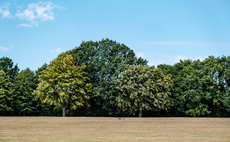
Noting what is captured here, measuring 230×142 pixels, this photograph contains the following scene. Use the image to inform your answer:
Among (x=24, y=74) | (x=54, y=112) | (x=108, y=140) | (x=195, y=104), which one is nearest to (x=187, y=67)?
(x=195, y=104)

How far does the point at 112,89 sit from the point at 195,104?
21130mm

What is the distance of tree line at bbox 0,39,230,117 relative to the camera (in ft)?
207

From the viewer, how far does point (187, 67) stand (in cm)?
7500

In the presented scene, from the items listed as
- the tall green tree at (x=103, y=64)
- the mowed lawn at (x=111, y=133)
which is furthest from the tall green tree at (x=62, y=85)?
the mowed lawn at (x=111, y=133)

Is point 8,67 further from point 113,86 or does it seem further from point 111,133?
point 111,133

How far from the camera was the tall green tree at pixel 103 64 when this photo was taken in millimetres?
67994

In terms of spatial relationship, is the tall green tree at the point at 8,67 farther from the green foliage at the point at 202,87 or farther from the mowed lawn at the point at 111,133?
the mowed lawn at the point at 111,133

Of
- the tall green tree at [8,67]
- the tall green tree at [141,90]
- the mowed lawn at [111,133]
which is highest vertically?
the tall green tree at [8,67]

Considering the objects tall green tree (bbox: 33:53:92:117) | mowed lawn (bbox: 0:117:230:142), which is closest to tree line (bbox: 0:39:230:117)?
tall green tree (bbox: 33:53:92:117)

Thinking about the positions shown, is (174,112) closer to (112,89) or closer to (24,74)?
(112,89)

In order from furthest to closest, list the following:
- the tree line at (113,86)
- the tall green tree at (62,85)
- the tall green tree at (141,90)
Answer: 1. the tall green tree at (141,90)
2. the tree line at (113,86)
3. the tall green tree at (62,85)

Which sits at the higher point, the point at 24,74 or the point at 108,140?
the point at 24,74

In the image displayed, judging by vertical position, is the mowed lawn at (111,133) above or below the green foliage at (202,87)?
below

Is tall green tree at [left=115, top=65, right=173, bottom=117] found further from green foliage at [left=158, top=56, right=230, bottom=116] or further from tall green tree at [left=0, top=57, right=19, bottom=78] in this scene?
tall green tree at [left=0, top=57, right=19, bottom=78]
